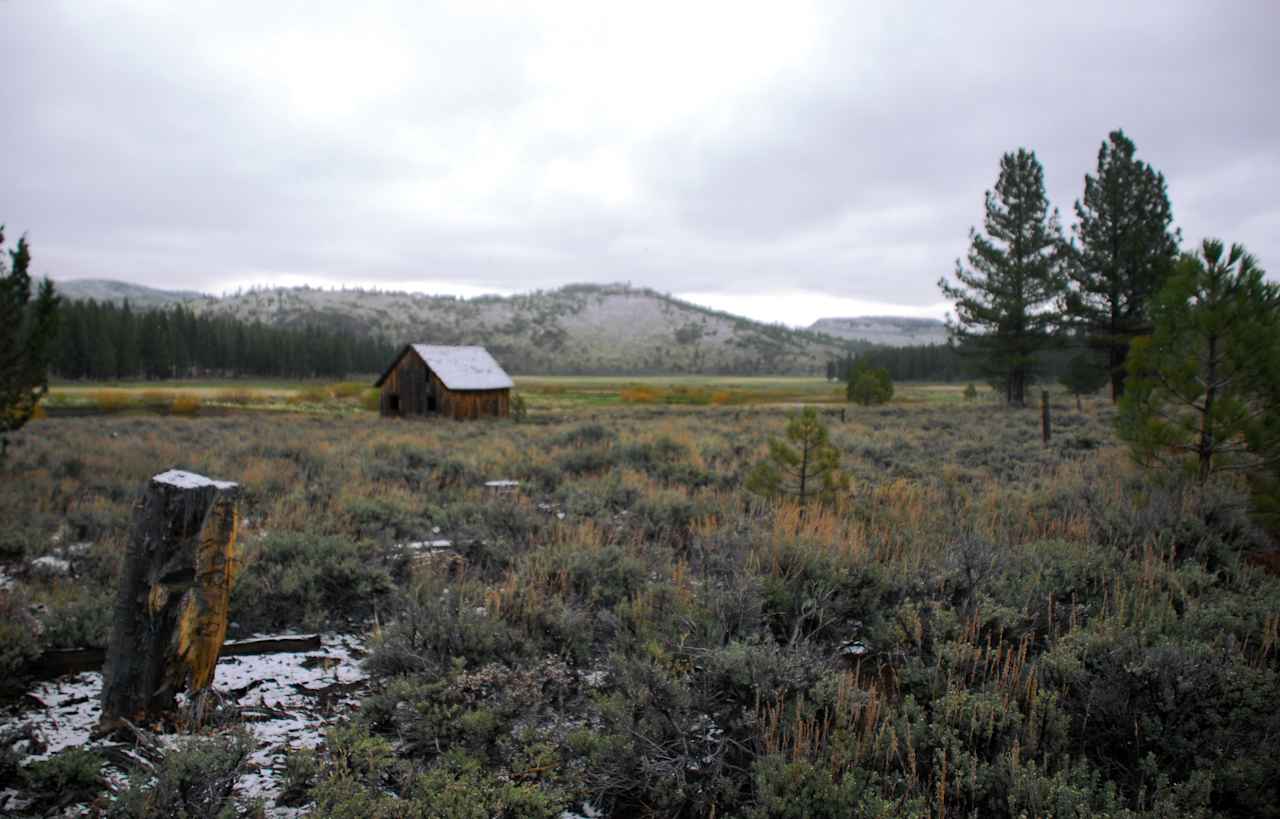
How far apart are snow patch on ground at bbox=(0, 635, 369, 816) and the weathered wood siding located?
2770cm

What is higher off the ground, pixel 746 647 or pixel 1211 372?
pixel 1211 372

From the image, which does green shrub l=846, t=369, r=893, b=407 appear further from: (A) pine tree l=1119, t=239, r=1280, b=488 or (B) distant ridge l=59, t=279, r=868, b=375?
(B) distant ridge l=59, t=279, r=868, b=375

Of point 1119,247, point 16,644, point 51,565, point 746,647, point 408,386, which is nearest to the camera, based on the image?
point 746,647

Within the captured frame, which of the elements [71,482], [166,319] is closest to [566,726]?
[71,482]

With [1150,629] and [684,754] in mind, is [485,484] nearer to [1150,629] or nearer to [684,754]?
[684,754]

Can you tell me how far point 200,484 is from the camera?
3.75 meters

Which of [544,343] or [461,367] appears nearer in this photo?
[461,367]

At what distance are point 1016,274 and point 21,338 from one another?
3516 cm

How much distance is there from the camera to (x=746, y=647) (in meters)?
3.77

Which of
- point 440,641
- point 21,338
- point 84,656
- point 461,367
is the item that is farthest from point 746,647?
point 461,367

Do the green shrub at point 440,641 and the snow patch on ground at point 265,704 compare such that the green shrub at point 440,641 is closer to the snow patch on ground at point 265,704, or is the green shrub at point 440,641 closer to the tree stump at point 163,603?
the snow patch on ground at point 265,704

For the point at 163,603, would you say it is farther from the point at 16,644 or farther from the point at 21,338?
the point at 21,338

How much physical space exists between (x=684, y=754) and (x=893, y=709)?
3.76 feet

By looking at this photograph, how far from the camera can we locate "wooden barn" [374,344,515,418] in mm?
31703
